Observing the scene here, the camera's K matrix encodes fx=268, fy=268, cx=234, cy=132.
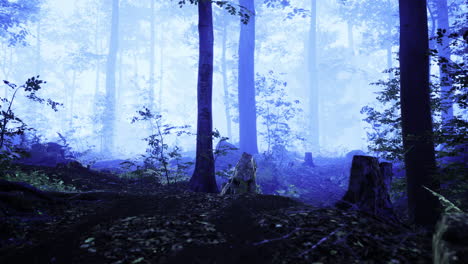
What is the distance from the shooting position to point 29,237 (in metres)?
3.08

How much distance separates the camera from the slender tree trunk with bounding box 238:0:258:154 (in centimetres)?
1767

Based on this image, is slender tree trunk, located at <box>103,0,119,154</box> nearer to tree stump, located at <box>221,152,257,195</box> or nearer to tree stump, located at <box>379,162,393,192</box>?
tree stump, located at <box>221,152,257,195</box>

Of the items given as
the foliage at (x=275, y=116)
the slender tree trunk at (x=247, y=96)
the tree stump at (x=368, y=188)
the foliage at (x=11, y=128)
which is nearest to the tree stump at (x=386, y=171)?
the tree stump at (x=368, y=188)

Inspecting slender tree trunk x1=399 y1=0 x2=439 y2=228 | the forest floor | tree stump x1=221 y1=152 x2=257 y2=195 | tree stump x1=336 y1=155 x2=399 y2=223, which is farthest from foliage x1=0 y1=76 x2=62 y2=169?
slender tree trunk x1=399 y1=0 x2=439 y2=228

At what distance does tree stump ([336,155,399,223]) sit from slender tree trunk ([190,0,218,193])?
3497mm

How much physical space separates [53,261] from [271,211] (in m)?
2.56

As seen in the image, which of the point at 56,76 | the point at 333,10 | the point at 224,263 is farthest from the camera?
the point at 56,76

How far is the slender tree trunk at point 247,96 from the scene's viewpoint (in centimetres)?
1767

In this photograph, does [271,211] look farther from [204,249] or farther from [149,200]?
[149,200]

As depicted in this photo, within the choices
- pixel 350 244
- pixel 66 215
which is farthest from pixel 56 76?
pixel 350 244

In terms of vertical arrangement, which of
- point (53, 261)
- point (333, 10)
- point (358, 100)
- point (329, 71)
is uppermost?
point (333, 10)

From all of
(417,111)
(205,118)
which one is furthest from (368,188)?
(205,118)

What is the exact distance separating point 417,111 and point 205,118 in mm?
4659

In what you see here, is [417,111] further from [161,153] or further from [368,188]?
[161,153]
